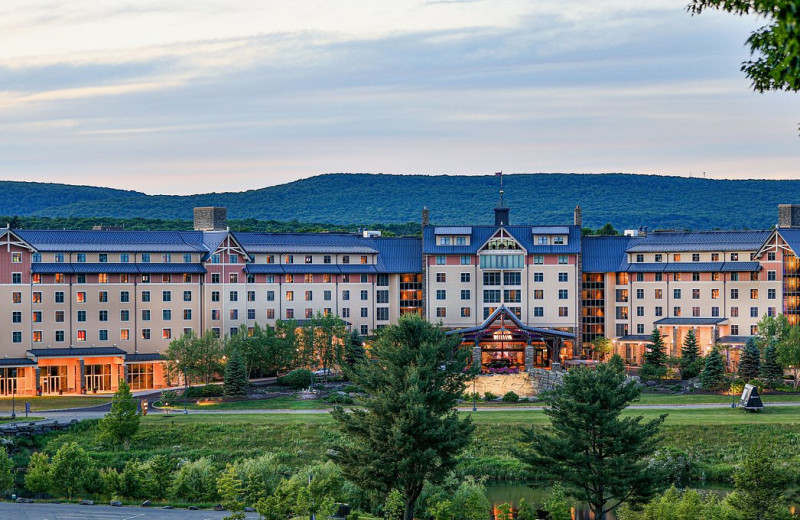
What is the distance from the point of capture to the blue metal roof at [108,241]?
104 m

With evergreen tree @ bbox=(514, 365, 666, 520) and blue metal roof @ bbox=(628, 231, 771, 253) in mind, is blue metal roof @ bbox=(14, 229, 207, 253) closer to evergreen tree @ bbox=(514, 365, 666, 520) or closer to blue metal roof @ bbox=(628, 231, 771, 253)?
blue metal roof @ bbox=(628, 231, 771, 253)

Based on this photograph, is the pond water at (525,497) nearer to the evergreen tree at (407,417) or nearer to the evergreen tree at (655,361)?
the evergreen tree at (407,417)

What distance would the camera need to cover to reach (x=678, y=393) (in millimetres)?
93125

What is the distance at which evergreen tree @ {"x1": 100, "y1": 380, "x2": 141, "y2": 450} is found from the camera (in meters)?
72.6

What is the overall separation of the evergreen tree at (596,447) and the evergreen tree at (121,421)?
112ft

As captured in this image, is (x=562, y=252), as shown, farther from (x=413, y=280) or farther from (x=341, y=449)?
(x=341, y=449)

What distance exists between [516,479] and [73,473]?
25981mm

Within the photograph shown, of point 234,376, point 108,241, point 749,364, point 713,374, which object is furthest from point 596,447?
point 108,241

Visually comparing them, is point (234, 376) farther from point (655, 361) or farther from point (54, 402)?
point (655, 361)

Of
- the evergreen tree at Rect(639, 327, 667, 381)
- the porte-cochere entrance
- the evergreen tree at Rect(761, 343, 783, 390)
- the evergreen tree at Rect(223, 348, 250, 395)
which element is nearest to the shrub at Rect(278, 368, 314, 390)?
the evergreen tree at Rect(223, 348, 250, 395)

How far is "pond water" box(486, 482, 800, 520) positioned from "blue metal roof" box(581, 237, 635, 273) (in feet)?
175

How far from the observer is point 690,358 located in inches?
4023

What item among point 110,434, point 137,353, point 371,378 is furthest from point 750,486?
point 137,353

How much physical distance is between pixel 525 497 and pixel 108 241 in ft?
191
